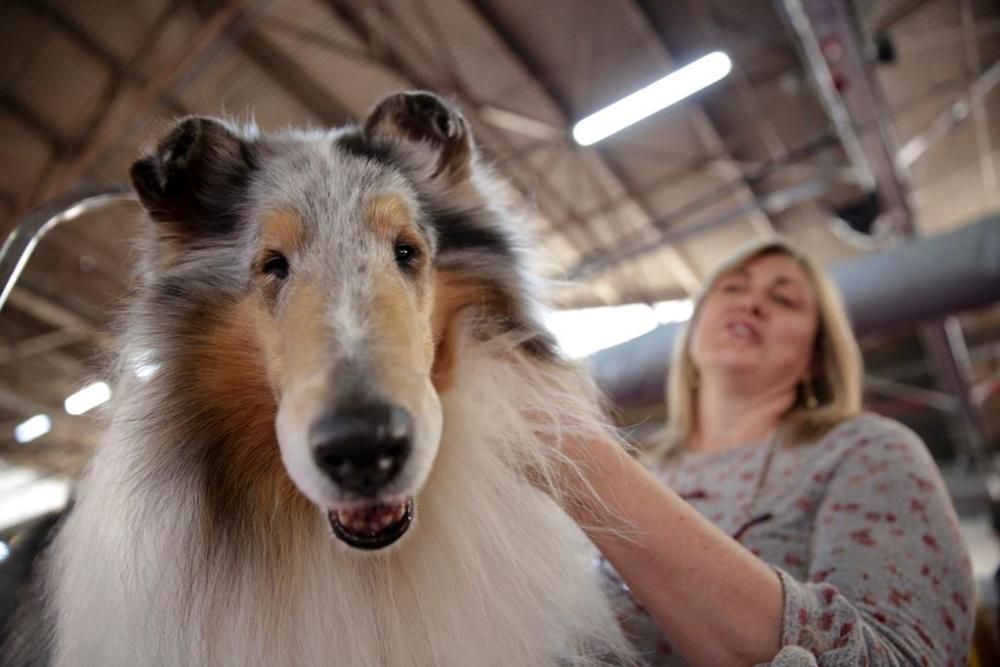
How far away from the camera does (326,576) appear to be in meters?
1.08

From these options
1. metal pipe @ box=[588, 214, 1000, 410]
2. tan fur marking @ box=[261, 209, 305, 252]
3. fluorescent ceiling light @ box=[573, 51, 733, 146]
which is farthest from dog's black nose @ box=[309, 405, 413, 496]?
fluorescent ceiling light @ box=[573, 51, 733, 146]

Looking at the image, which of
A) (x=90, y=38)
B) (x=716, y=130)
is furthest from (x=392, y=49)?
(x=716, y=130)

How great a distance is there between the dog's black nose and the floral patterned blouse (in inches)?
26.0

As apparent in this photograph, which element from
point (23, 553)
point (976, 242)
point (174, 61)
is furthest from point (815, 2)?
point (23, 553)

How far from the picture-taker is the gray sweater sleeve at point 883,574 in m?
1.04

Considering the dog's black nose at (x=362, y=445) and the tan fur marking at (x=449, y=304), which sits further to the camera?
the tan fur marking at (x=449, y=304)

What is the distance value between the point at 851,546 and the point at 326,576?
0.96m

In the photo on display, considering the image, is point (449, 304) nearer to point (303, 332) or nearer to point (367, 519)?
point (303, 332)

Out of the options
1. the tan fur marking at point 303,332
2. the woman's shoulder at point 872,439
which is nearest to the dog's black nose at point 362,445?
the tan fur marking at point 303,332

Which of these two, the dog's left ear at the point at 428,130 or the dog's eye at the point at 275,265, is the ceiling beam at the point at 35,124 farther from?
the dog's eye at the point at 275,265

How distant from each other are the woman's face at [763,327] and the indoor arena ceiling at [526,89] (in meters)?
1.97

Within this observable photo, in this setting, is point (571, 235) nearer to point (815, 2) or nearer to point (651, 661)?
point (815, 2)

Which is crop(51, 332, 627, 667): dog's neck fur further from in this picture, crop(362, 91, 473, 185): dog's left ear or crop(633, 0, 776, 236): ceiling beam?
crop(633, 0, 776, 236): ceiling beam

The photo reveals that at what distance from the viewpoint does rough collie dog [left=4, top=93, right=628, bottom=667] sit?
1033mm
